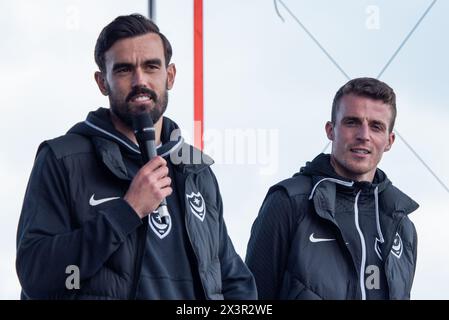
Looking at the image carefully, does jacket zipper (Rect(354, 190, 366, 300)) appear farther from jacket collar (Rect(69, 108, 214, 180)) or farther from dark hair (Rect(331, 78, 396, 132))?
jacket collar (Rect(69, 108, 214, 180))

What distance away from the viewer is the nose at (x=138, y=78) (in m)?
2.32

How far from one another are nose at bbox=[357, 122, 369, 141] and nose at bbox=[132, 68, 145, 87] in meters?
0.67

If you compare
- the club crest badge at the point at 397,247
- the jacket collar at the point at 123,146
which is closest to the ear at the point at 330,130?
the club crest badge at the point at 397,247

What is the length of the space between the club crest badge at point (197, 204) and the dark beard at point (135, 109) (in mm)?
187

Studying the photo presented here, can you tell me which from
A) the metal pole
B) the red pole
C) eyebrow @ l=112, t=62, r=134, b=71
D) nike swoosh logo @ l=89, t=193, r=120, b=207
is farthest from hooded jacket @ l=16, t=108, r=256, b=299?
the red pole

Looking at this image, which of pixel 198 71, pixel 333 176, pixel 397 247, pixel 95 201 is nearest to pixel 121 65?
pixel 95 201

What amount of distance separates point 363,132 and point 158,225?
0.72 meters

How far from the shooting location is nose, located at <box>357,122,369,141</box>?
2.72m

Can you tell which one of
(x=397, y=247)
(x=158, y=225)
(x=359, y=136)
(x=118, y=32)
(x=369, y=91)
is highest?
(x=118, y=32)

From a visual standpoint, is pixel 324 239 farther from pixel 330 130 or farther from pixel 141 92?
pixel 141 92

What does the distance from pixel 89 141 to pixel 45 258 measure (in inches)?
12.7

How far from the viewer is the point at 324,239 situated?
8.58ft

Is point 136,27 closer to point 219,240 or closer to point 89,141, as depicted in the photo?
point 89,141
